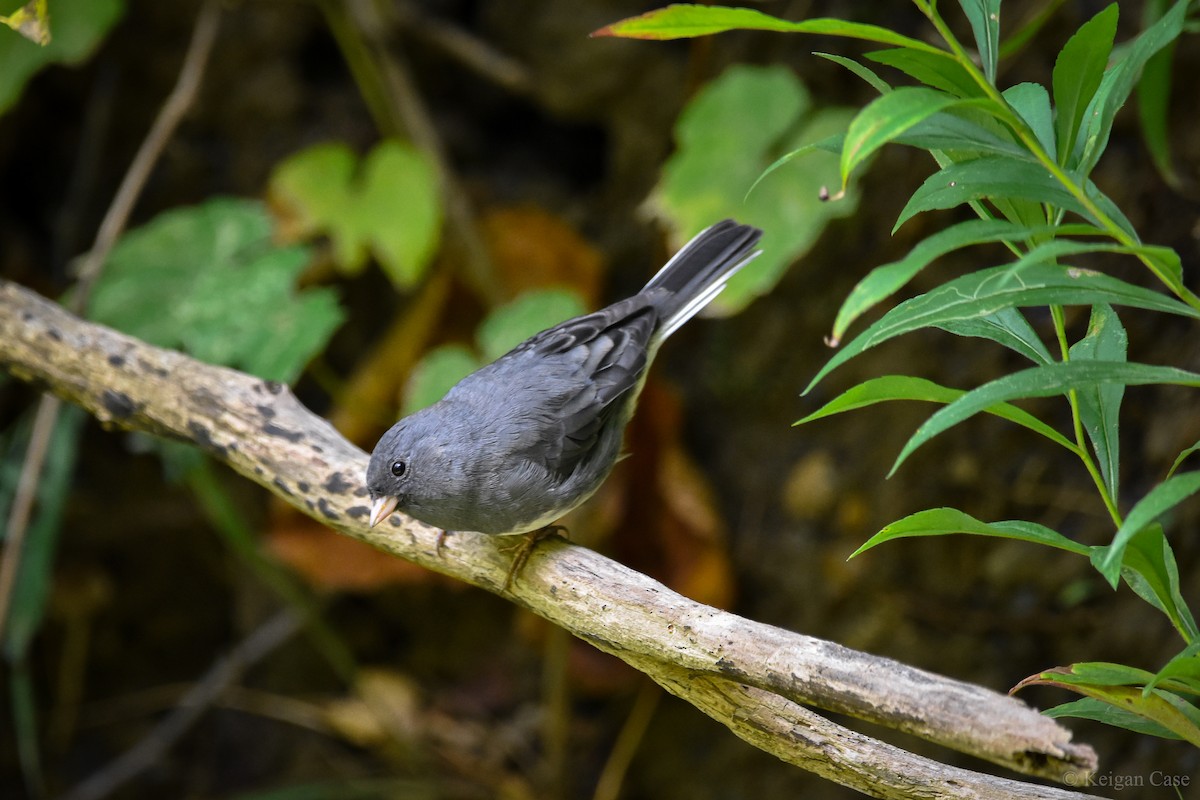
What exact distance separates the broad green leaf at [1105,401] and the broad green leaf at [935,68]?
17.2 inches

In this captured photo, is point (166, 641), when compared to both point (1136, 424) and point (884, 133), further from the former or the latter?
point (884, 133)

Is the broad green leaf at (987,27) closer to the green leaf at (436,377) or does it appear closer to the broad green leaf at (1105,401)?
the broad green leaf at (1105,401)

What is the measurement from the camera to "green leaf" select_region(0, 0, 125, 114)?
3670 mm

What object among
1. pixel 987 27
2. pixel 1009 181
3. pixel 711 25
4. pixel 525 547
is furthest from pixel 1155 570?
pixel 525 547

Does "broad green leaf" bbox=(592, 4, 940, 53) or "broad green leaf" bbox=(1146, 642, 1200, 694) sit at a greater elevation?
"broad green leaf" bbox=(592, 4, 940, 53)

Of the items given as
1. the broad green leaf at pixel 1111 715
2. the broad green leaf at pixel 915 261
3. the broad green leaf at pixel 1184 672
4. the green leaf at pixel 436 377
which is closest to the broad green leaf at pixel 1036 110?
the broad green leaf at pixel 915 261

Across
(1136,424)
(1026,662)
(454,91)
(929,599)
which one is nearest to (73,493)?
(454,91)

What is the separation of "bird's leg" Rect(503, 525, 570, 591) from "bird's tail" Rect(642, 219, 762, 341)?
2.66ft

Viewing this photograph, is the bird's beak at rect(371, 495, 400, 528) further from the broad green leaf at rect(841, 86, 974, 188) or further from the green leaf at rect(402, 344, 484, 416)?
the broad green leaf at rect(841, 86, 974, 188)

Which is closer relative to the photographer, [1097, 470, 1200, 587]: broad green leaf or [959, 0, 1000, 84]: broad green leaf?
[1097, 470, 1200, 587]: broad green leaf

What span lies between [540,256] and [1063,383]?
312cm

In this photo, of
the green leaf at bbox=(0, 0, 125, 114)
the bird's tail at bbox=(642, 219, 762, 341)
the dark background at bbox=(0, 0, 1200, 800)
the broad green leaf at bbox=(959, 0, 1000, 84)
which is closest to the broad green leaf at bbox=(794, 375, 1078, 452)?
the broad green leaf at bbox=(959, 0, 1000, 84)

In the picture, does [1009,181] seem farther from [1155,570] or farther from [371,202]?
[371,202]

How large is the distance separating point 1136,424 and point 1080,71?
7.01 feet
